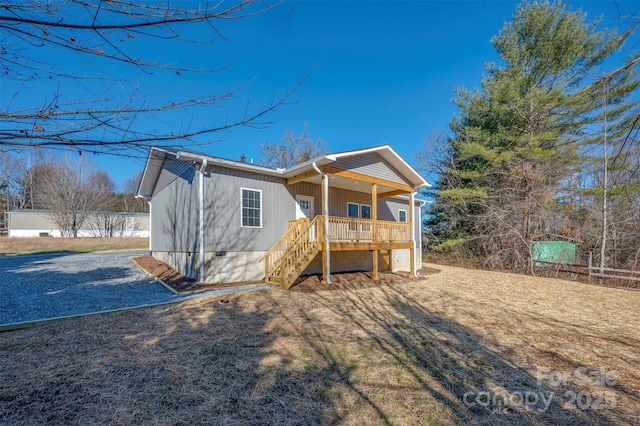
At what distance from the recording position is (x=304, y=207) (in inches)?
451

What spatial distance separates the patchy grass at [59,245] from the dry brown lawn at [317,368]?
19065mm

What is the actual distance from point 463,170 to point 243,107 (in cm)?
1851

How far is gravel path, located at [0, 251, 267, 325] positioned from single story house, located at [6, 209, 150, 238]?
19128 millimetres

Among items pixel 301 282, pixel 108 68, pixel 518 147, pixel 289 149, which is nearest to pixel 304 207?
pixel 301 282

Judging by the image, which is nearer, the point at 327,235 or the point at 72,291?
the point at 72,291

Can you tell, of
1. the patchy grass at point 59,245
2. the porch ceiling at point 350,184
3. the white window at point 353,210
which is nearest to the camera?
the porch ceiling at point 350,184

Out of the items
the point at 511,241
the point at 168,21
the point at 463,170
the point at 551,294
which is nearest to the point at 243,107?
the point at 168,21

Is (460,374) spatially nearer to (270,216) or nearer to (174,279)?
(270,216)

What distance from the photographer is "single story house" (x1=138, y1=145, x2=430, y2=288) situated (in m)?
8.91

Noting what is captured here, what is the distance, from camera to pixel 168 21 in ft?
6.32

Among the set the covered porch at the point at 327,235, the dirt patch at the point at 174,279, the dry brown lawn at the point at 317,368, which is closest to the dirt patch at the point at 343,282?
the covered porch at the point at 327,235

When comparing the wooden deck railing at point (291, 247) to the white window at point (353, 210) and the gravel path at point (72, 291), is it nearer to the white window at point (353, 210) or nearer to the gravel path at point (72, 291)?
the gravel path at point (72, 291)

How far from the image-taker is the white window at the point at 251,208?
31.6 feet

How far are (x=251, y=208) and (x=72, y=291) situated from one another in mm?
5126
